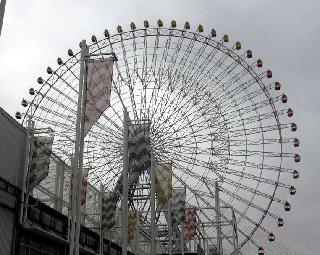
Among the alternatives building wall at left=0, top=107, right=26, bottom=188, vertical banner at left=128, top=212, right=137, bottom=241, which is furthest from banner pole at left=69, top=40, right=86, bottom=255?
vertical banner at left=128, top=212, right=137, bottom=241

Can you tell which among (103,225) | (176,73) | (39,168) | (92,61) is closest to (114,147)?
(176,73)

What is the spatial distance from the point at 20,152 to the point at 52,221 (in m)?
4.19

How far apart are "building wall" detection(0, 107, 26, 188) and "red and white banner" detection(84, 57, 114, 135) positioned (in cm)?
413

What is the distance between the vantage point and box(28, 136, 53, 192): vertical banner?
76.0 ft

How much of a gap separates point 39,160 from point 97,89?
5745 mm

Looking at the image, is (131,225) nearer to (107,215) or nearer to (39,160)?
(107,215)

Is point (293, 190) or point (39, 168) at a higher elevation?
point (293, 190)

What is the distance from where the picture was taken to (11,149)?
22.5m

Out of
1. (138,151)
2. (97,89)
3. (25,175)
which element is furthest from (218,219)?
(97,89)

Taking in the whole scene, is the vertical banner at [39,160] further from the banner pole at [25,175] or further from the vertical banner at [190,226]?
the vertical banner at [190,226]

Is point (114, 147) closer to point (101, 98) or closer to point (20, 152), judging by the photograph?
point (20, 152)

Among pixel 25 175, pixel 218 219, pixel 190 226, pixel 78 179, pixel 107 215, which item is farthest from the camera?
pixel 218 219

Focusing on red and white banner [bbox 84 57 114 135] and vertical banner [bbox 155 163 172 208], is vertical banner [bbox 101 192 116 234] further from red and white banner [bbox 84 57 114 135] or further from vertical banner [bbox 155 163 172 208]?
red and white banner [bbox 84 57 114 135]

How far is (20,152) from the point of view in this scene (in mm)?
23297
